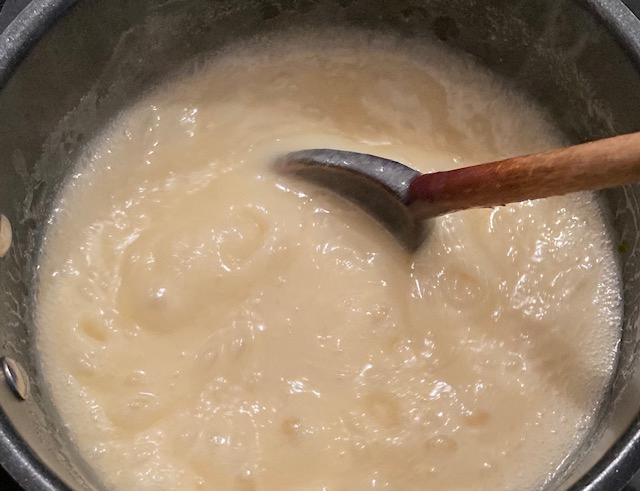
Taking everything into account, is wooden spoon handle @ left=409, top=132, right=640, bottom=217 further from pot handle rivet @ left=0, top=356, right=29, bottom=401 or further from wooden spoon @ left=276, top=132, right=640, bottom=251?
pot handle rivet @ left=0, top=356, right=29, bottom=401

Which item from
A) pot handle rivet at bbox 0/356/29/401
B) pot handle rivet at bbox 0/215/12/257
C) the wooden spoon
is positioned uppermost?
the wooden spoon

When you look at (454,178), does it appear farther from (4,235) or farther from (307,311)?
(4,235)

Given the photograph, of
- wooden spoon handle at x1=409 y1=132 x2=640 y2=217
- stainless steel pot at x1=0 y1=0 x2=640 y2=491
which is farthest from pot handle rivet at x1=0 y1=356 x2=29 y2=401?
wooden spoon handle at x1=409 y1=132 x2=640 y2=217

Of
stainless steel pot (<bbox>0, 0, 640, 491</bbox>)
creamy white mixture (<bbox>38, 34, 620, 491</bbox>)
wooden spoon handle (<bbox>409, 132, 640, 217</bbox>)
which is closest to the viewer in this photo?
wooden spoon handle (<bbox>409, 132, 640, 217</bbox>)

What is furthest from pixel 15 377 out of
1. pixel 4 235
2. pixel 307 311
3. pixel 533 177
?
pixel 533 177

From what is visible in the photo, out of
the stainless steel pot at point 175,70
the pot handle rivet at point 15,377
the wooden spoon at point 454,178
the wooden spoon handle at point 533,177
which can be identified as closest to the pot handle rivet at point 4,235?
the stainless steel pot at point 175,70

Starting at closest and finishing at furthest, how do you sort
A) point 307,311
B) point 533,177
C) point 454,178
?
1. point 533,177
2. point 454,178
3. point 307,311

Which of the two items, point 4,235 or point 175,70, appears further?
point 175,70

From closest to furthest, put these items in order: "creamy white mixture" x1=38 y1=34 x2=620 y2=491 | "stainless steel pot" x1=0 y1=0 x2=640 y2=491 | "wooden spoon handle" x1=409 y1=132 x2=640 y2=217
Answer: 1. "wooden spoon handle" x1=409 y1=132 x2=640 y2=217
2. "stainless steel pot" x1=0 y1=0 x2=640 y2=491
3. "creamy white mixture" x1=38 y1=34 x2=620 y2=491

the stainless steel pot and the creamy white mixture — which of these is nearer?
the stainless steel pot
